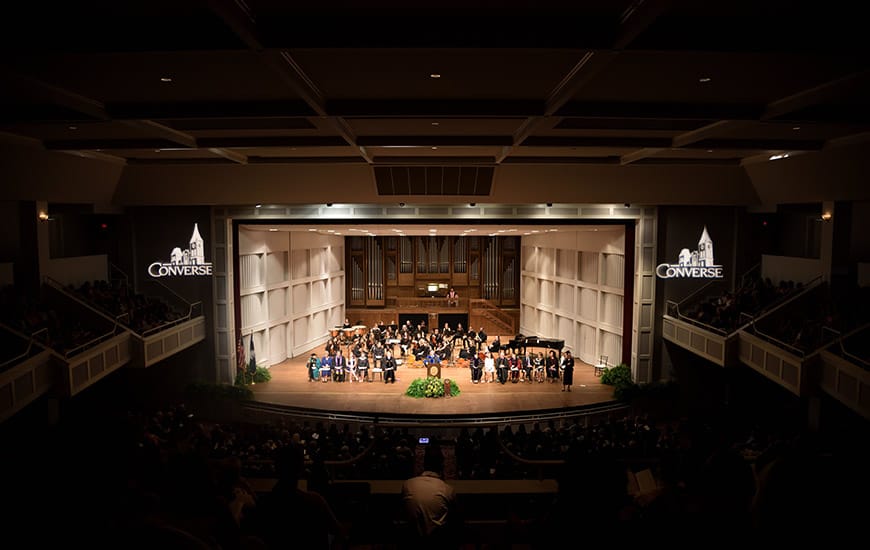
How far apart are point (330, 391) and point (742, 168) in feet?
40.8

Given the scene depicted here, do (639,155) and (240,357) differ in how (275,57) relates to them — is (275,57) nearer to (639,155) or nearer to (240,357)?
(639,155)

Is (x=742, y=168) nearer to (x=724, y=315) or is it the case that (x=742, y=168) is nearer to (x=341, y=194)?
(x=724, y=315)

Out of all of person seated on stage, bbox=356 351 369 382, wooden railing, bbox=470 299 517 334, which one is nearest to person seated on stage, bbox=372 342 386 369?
person seated on stage, bbox=356 351 369 382

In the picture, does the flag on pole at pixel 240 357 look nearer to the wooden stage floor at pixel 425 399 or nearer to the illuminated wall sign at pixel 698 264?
the wooden stage floor at pixel 425 399

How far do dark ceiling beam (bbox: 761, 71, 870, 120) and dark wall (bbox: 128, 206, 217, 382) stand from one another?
1395 centimetres

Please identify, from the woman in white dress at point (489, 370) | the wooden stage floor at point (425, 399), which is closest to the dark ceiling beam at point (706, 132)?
the wooden stage floor at point (425, 399)

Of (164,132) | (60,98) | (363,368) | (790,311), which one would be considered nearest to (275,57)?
(60,98)

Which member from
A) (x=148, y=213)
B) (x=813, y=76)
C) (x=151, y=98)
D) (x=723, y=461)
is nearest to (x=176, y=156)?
(x=148, y=213)

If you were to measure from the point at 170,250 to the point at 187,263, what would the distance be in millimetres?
633

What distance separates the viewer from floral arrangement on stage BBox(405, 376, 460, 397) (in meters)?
15.0

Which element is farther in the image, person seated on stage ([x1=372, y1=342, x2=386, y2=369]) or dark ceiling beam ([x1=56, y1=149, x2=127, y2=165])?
person seated on stage ([x1=372, y1=342, x2=386, y2=369])

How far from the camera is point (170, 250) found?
15.9 metres

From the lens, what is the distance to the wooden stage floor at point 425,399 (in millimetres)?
13992

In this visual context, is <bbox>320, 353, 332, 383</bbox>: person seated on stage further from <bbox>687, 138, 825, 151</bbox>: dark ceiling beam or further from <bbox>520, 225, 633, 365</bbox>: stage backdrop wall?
<bbox>687, 138, 825, 151</bbox>: dark ceiling beam
